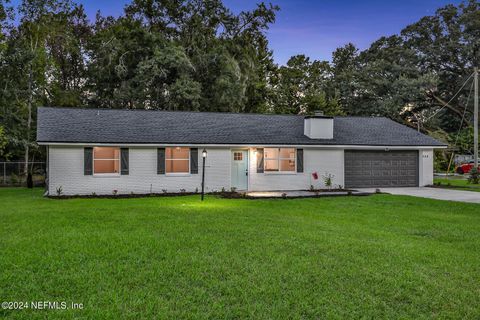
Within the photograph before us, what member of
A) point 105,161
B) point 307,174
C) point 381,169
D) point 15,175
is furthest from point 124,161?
point 381,169

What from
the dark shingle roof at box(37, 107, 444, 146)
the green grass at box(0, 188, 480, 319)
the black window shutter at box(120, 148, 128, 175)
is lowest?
the green grass at box(0, 188, 480, 319)

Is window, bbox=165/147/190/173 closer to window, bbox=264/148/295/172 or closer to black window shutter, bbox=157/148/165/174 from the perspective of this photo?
black window shutter, bbox=157/148/165/174

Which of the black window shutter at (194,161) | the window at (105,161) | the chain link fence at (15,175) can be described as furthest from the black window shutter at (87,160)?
the chain link fence at (15,175)

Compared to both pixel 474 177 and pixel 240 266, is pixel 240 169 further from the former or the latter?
pixel 474 177

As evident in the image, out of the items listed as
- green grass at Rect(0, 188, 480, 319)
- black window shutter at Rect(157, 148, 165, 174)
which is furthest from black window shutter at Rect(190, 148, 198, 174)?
green grass at Rect(0, 188, 480, 319)

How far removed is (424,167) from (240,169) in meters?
10.2

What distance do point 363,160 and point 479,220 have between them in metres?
10.3

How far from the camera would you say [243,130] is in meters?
20.0

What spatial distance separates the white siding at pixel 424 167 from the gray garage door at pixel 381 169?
200mm

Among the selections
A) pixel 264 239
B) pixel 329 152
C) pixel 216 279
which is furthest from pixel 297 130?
pixel 216 279

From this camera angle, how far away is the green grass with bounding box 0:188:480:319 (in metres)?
4.31

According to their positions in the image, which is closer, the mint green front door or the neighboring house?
the neighboring house

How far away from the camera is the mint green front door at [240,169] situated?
745 inches

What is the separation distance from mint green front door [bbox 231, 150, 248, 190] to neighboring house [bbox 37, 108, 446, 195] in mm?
48
